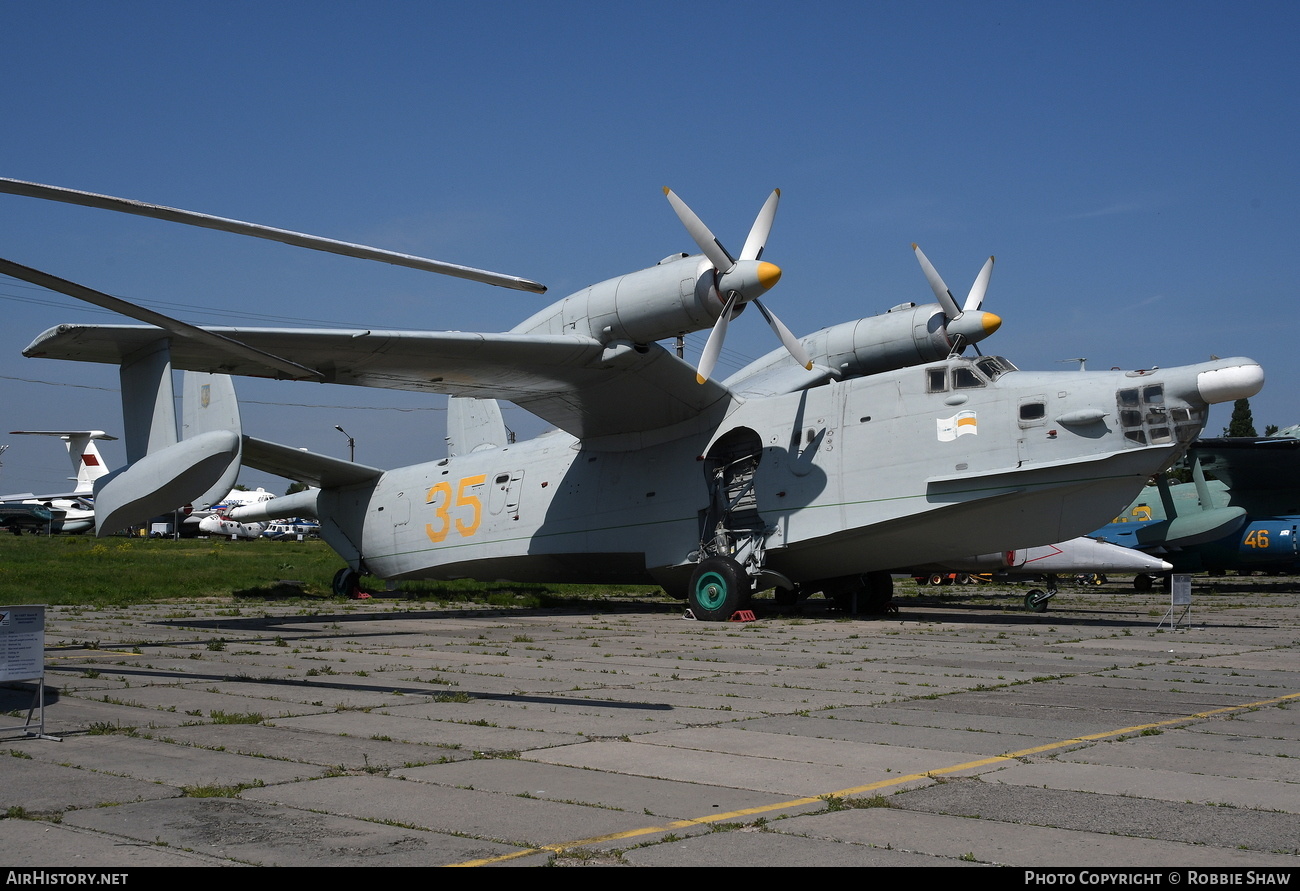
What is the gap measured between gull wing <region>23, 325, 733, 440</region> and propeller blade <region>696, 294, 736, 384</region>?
1.08m

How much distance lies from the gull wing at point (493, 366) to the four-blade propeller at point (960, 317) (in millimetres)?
4352

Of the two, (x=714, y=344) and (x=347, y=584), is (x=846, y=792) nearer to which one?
(x=714, y=344)

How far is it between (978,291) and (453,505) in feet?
37.8

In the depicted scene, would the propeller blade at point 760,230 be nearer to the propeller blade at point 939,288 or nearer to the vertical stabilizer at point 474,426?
the propeller blade at point 939,288

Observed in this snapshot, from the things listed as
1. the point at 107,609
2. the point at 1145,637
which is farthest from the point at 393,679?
the point at 107,609

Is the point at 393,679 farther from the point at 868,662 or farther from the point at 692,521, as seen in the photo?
the point at 692,521

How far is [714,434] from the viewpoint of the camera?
19.2 m

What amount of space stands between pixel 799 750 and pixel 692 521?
1204 centimetres

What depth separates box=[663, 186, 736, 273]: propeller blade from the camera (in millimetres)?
15977

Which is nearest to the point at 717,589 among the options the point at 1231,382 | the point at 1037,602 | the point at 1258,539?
the point at 1037,602

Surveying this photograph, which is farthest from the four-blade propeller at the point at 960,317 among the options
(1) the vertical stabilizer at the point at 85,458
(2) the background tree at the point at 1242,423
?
(2) the background tree at the point at 1242,423

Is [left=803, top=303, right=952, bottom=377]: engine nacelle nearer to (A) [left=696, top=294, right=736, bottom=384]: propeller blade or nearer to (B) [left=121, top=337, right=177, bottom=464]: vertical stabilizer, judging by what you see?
(A) [left=696, top=294, right=736, bottom=384]: propeller blade

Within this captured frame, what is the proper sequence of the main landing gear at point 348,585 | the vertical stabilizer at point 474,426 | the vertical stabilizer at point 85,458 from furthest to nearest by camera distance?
1. the vertical stabilizer at point 85,458
2. the vertical stabilizer at point 474,426
3. the main landing gear at point 348,585

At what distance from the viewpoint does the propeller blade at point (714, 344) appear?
15969 millimetres
